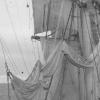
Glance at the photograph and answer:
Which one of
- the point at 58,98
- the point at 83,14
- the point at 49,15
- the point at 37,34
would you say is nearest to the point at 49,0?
the point at 49,15

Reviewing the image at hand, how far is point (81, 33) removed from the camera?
346 inches

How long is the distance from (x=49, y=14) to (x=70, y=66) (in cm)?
364

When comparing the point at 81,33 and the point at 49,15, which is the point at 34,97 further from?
the point at 49,15

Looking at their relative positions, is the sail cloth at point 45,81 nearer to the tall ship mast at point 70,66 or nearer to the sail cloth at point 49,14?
the tall ship mast at point 70,66

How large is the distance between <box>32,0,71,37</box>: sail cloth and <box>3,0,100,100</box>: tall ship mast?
0.05 m

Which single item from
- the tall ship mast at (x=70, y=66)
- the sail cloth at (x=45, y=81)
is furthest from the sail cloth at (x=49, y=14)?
the sail cloth at (x=45, y=81)

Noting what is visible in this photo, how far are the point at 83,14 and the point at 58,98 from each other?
304cm

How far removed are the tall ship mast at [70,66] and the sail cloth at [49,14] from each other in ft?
0.15

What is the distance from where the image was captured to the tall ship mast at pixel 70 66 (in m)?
7.23

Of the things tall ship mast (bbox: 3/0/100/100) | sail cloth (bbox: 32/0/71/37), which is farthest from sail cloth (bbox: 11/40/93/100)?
sail cloth (bbox: 32/0/71/37)

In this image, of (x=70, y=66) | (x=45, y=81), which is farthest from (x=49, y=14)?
(x=45, y=81)

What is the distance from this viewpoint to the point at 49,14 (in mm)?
11648

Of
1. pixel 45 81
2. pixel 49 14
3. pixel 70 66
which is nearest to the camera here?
pixel 45 81

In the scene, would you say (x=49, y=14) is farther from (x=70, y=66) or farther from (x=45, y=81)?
(x=45, y=81)
